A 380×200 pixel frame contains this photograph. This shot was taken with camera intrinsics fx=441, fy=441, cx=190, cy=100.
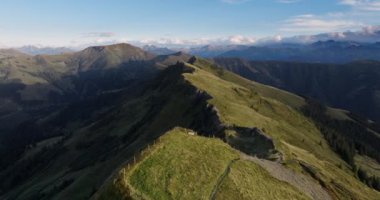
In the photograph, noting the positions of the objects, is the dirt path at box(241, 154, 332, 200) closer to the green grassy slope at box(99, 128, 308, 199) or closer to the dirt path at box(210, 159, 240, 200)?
the green grassy slope at box(99, 128, 308, 199)

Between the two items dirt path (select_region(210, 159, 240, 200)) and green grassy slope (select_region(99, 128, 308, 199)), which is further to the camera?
dirt path (select_region(210, 159, 240, 200))

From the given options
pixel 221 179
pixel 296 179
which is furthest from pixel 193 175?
pixel 296 179

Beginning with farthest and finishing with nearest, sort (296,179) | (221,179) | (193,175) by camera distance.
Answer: (296,179) → (221,179) → (193,175)

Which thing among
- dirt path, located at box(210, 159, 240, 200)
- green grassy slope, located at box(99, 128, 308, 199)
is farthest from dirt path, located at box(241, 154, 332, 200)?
dirt path, located at box(210, 159, 240, 200)

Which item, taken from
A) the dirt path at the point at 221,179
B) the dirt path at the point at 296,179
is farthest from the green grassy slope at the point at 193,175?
the dirt path at the point at 296,179

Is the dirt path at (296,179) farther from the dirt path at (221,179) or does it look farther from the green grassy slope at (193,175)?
the dirt path at (221,179)

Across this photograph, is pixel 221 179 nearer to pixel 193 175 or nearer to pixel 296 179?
pixel 193 175

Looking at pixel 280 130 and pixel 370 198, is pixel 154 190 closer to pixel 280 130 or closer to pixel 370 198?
pixel 370 198

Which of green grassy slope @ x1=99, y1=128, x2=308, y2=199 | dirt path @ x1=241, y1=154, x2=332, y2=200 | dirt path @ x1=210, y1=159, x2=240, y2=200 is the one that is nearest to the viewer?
green grassy slope @ x1=99, y1=128, x2=308, y2=199
